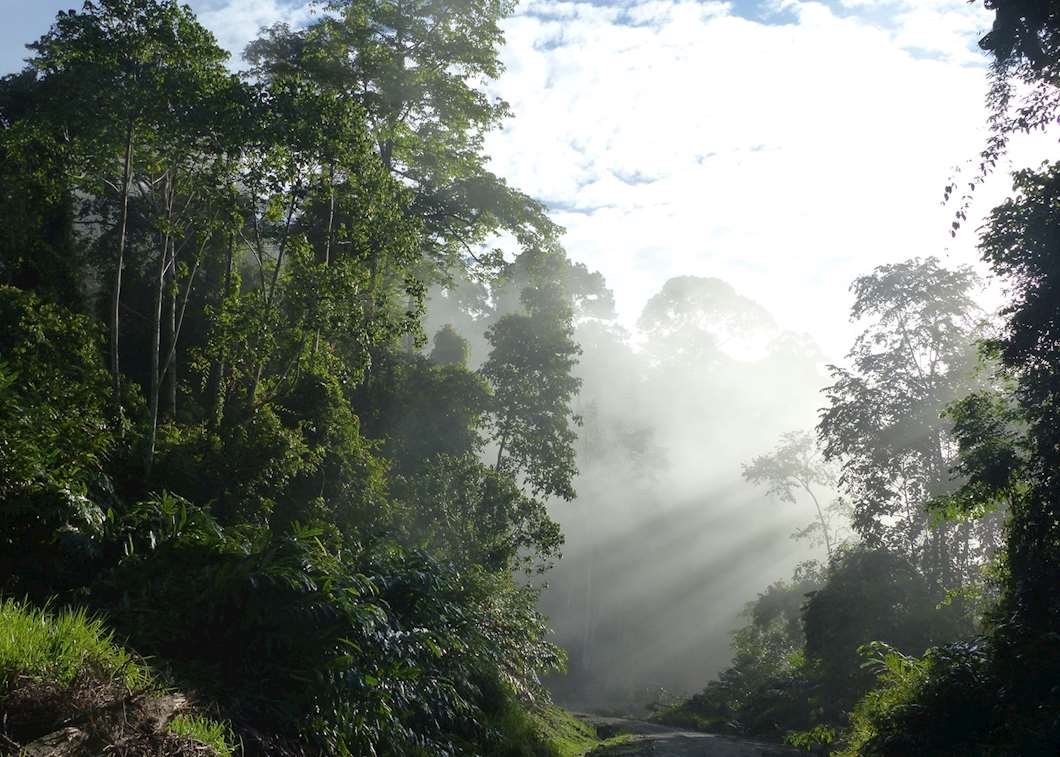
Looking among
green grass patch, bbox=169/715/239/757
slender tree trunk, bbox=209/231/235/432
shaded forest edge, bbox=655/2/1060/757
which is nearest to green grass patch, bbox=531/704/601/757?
shaded forest edge, bbox=655/2/1060/757

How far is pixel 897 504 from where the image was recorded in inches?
914

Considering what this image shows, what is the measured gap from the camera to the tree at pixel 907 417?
23031 mm

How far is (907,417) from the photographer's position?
2320 cm

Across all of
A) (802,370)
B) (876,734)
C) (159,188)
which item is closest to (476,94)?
(159,188)

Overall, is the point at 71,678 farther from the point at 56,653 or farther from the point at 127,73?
the point at 127,73

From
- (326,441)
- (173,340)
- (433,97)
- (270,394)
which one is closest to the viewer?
(173,340)

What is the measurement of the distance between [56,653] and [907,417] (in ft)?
76.5

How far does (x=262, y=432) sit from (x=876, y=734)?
907 cm

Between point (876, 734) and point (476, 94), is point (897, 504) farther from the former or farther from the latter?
point (476, 94)

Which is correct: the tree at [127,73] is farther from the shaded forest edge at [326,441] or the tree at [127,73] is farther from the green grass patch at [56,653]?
the green grass patch at [56,653]

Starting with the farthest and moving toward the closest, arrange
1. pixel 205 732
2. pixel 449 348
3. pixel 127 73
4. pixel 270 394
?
pixel 449 348 → pixel 270 394 → pixel 127 73 → pixel 205 732

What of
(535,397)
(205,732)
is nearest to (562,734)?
(205,732)

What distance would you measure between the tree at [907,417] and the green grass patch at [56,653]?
69.6 ft

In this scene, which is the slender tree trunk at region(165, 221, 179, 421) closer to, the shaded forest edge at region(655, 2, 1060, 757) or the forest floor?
the forest floor
